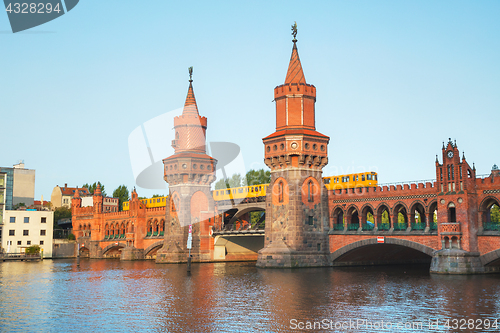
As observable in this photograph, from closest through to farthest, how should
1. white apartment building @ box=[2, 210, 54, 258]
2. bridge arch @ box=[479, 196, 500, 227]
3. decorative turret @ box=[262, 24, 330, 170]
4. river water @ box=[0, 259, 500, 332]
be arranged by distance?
river water @ box=[0, 259, 500, 332] < bridge arch @ box=[479, 196, 500, 227] < decorative turret @ box=[262, 24, 330, 170] < white apartment building @ box=[2, 210, 54, 258]

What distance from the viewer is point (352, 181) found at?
203ft

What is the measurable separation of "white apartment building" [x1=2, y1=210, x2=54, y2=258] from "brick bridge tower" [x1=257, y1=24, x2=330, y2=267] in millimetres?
54548

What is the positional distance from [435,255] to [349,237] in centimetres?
1157

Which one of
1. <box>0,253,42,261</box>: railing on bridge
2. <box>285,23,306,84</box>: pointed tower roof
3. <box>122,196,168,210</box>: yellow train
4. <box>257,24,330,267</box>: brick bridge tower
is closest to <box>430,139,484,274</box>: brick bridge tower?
<box>257,24,330,267</box>: brick bridge tower

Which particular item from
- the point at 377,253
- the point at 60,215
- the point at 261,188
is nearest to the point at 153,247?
the point at 261,188

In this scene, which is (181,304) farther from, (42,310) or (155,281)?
(155,281)

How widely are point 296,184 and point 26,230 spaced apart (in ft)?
206

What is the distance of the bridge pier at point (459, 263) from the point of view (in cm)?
4353

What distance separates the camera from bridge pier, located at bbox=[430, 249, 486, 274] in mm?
43531

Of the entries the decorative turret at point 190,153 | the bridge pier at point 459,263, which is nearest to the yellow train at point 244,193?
the decorative turret at point 190,153

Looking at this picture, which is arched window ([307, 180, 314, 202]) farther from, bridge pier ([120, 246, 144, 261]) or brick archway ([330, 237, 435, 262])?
bridge pier ([120, 246, 144, 261])

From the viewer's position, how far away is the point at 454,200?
45812 millimetres

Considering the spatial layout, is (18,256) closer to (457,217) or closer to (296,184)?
(296,184)

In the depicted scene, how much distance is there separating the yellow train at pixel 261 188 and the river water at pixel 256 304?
16.5 meters
